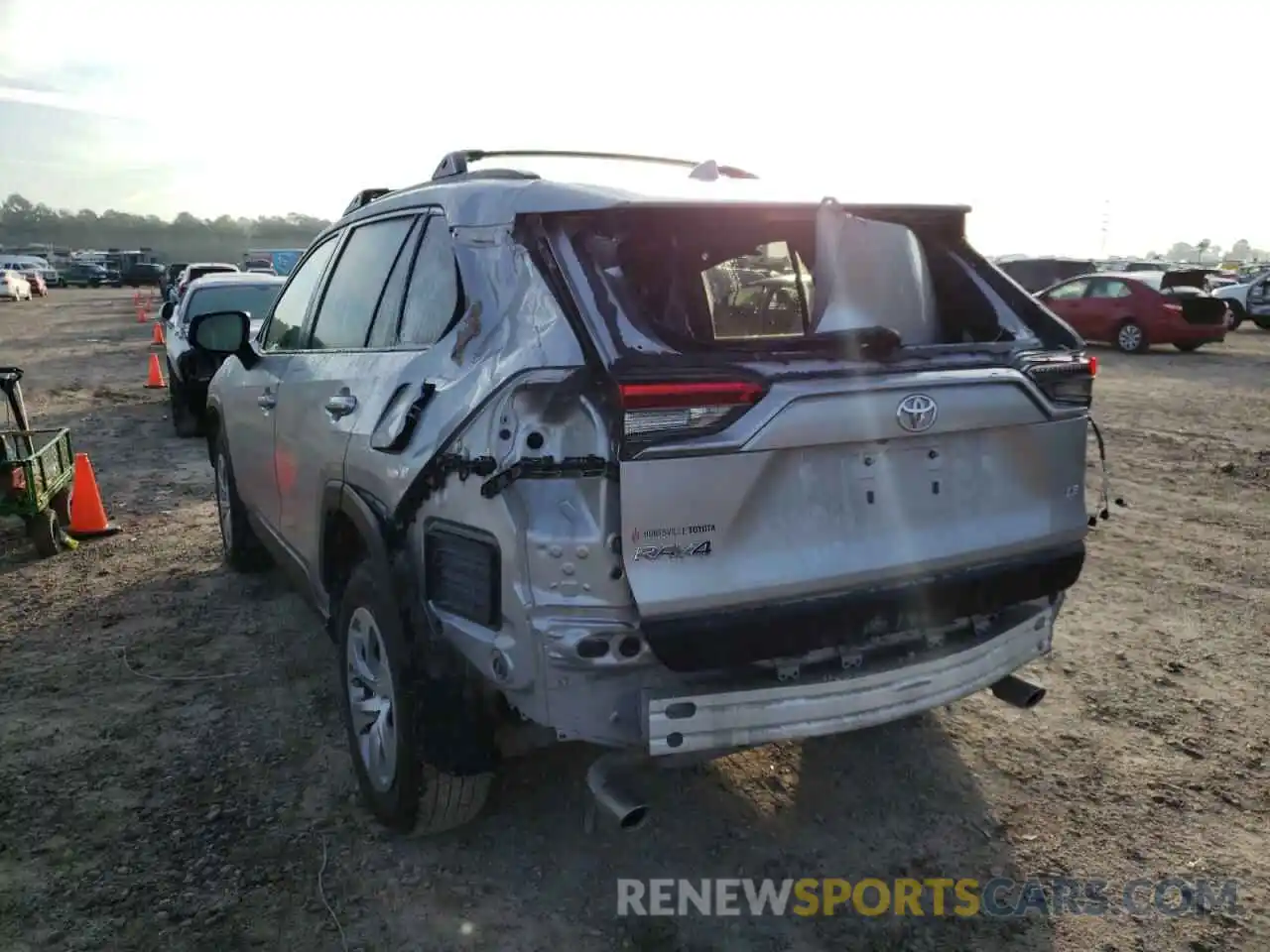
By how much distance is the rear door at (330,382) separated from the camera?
327cm

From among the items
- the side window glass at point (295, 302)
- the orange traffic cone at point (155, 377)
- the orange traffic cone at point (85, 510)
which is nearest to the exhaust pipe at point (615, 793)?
the side window glass at point (295, 302)

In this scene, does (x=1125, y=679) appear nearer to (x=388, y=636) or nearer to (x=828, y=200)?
(x=828, y=200)

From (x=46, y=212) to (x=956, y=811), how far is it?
125m

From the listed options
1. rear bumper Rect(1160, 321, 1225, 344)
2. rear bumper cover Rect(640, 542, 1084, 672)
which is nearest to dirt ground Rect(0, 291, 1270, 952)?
rear bumper cover Rect(640, 542, 1084, 672)

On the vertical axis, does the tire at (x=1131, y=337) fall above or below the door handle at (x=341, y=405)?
below

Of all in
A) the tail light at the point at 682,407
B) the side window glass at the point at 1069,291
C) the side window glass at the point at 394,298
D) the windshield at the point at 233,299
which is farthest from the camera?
the side window glass at the point at 1069,291

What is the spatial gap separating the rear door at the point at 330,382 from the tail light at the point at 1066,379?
2.04m

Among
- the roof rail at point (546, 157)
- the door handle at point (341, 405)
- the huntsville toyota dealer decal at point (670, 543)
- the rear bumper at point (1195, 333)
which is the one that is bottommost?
the rear bumper at point (1195, 333)

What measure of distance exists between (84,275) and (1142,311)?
5152 cm

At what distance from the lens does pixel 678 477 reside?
2279mm

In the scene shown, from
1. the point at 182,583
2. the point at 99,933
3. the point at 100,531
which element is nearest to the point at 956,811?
the point at 99,933

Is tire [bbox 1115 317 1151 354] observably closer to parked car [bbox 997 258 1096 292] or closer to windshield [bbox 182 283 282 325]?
parked car [bbox 997 258 1096 292]

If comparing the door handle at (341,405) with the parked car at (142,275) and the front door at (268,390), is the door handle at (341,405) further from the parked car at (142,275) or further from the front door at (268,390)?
the parked car at (142,275)

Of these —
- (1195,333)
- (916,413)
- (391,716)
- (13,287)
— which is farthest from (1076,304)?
(13,287)
